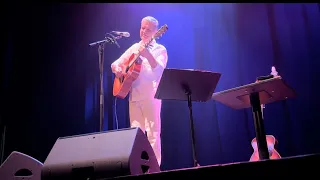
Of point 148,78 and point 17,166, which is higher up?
point 148,78

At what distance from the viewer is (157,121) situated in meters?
3.86

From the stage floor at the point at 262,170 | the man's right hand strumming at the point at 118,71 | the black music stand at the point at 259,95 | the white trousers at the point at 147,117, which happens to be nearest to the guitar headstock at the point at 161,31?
the man's right hand strumming at the point at 118,71

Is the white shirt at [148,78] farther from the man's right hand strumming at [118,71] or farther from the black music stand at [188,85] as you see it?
the black music stand at [188,85]

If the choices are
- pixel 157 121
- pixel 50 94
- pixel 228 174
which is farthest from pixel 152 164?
pixel 50 94

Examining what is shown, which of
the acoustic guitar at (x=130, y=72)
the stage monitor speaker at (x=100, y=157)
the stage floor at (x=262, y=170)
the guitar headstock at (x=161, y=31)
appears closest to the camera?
the stage floor at (x=262, y=170)

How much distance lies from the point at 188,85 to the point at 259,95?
23.7 inches

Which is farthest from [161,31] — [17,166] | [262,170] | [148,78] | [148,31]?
[262,170]

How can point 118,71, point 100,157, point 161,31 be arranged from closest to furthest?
point 100,157 < point 161,31 < point 118,71

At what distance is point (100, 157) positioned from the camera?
84.3 inches

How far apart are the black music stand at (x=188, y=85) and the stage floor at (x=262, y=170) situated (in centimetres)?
145

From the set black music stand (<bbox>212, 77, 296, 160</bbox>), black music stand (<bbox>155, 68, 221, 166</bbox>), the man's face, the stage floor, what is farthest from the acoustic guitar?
the stage floor

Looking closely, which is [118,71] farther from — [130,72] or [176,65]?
[176,65]

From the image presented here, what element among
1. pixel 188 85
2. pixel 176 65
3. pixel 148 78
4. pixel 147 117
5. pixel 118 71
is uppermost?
pixel 176 65

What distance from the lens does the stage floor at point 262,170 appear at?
4.53ft
